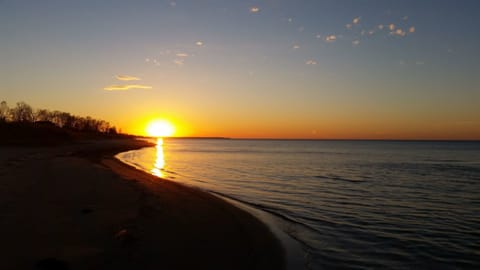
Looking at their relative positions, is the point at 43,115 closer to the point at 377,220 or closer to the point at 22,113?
the point at 22,113

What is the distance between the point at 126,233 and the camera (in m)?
9.48

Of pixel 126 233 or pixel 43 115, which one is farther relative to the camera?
pixel 43 115

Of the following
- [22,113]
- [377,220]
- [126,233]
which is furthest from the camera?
[22,113]

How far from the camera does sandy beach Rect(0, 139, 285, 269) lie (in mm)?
7680

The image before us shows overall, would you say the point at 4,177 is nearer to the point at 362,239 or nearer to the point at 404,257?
the point at 362,239

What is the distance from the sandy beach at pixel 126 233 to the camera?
302 inches

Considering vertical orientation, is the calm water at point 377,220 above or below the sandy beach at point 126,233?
below

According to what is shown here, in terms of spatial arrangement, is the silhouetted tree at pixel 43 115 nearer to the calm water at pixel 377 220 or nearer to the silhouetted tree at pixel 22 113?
the silhouetted tree at pixel 22 113

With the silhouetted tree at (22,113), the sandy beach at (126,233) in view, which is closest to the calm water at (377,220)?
the sandy beach at (126,233)

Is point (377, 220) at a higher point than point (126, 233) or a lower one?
lower

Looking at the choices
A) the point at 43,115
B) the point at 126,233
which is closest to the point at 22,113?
the point at 43,115

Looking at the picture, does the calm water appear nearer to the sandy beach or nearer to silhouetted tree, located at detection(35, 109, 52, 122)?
the sandy beach

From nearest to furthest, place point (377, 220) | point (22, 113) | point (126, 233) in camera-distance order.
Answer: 1. point (126, 233)
2. point (377, 220)
3. point (22, 113)

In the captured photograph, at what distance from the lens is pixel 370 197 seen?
1967 cm
